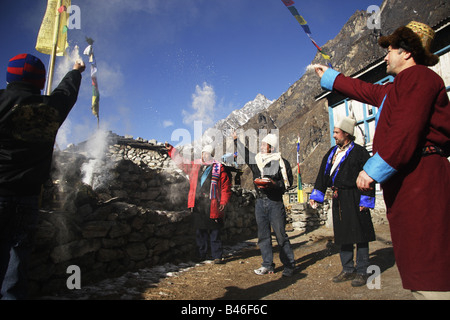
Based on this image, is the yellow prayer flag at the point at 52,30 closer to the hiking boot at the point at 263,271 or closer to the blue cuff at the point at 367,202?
the hiking boot at the point at 263,271

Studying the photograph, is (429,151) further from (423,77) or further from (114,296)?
(114,296)

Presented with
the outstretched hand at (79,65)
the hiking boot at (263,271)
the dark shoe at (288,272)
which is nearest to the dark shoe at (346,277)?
the dark shoe at (288,272)

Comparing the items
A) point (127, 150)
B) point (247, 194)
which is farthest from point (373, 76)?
point (127, 150)

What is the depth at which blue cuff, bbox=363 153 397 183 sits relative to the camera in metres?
1.42

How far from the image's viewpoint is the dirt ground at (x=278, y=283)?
10.1ft

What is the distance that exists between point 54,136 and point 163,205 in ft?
16.7

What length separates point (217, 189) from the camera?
17.6 ft

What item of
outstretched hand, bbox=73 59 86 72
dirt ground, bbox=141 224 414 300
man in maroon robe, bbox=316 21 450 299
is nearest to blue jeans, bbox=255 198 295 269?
dirt ground, bbox=141 224 414 300

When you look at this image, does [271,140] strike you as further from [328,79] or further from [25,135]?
[25,135]

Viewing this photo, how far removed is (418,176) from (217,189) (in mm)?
4144

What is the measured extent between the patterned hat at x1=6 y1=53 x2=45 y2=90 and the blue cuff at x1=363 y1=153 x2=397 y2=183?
2.51 meters

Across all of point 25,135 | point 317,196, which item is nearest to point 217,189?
point 317,196

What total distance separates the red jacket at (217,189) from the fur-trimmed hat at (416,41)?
4.07 metres

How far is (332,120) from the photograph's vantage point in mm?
11719
